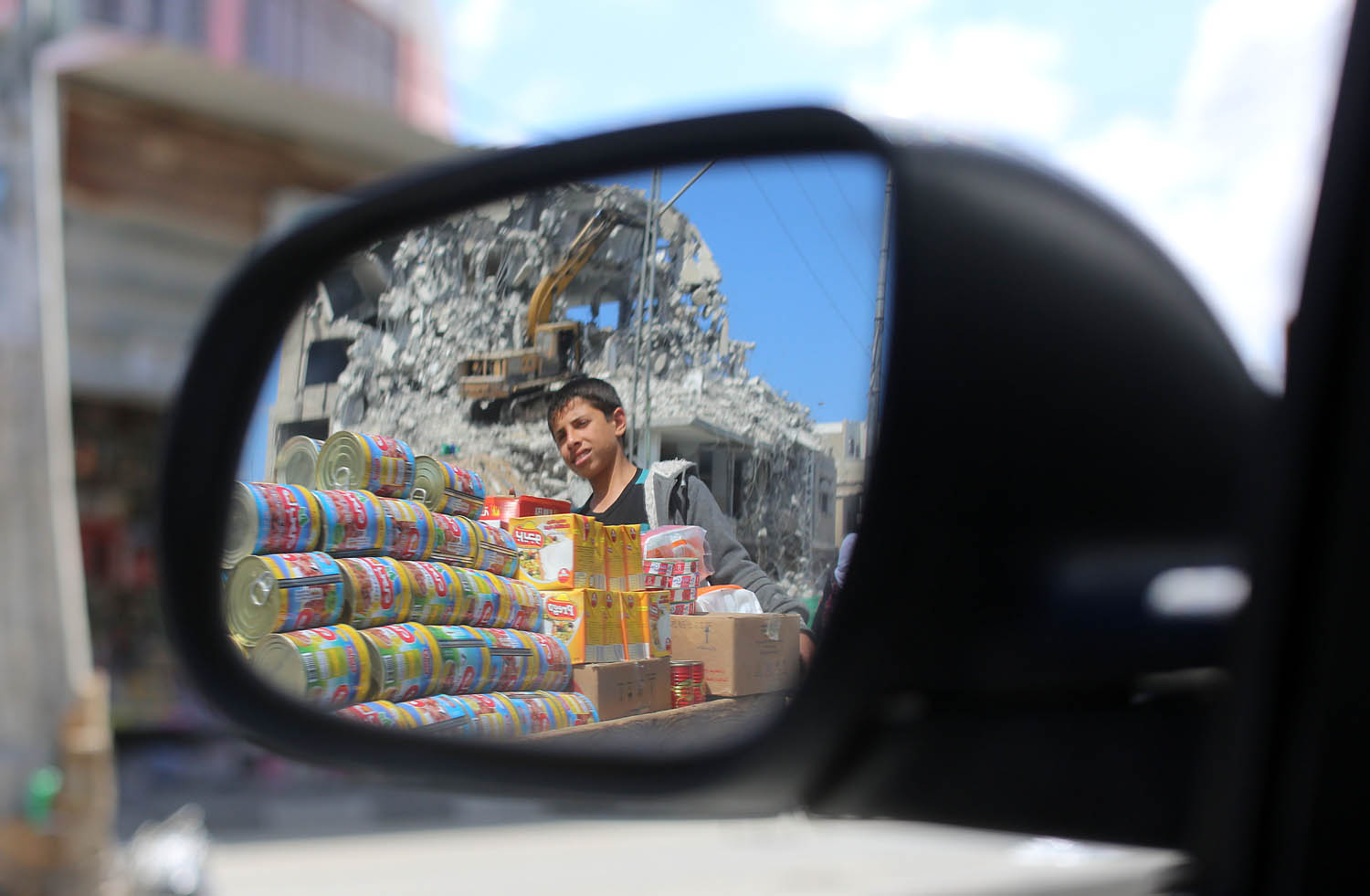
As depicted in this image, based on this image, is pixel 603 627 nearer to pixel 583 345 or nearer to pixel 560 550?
pixel 560 550

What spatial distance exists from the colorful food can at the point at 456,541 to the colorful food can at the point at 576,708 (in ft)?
0.55

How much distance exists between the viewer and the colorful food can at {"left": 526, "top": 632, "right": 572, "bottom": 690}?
1009 mm

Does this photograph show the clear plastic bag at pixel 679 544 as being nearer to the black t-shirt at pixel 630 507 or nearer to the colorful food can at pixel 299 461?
the black t-shirt at pixel 630 507

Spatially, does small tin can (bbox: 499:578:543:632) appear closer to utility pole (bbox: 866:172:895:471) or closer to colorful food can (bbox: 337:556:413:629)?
colorful food can (bbox: 337:556:413:629)

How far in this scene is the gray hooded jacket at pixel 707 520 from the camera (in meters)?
0.87

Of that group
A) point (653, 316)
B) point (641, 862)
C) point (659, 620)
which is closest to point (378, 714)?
point (659, 620)

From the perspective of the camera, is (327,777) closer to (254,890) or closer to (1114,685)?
(254,890)

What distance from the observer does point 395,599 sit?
45.8 inches

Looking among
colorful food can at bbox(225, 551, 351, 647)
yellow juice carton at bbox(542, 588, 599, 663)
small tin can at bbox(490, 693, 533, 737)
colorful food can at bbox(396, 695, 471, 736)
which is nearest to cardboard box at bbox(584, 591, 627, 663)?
yellow juice carton at bbox(542, 588, 599, 663)

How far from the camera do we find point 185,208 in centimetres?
955

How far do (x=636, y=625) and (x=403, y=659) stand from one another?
34cm

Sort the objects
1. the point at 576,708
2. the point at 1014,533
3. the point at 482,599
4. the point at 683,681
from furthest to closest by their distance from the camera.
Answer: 1. the point at 482,599
2. the point at 576,708
3. the point at 683,681
4. the point at 1014,533

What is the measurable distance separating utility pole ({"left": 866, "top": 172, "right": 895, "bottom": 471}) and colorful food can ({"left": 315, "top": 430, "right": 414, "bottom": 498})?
1.75ft

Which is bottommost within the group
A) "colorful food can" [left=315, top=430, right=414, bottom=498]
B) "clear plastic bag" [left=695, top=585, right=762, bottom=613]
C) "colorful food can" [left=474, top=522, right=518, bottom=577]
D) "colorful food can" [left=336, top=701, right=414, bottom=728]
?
"colorful food can" [left=336, top=701, right=414, bottom=728]
